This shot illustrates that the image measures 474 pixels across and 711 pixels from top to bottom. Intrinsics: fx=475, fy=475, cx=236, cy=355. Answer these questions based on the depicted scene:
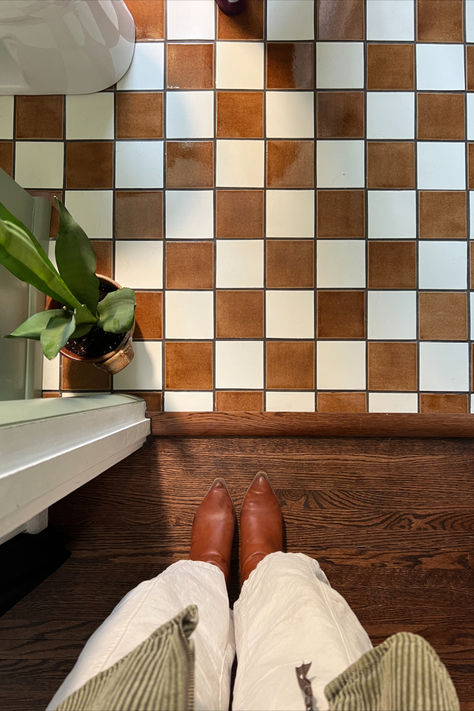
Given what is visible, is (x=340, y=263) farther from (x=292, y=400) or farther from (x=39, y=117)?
(x=39, y=117)

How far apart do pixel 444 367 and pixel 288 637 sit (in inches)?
27.9

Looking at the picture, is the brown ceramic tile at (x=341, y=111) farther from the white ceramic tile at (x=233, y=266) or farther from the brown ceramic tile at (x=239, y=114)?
the white ceramic tile at (x=233, y=266)

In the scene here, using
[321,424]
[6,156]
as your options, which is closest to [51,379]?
[6,156]

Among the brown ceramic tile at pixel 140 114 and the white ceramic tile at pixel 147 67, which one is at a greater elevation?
the white ceramic tile at pixel 147 67

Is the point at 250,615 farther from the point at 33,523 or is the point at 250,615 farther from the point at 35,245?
the point at 35,245

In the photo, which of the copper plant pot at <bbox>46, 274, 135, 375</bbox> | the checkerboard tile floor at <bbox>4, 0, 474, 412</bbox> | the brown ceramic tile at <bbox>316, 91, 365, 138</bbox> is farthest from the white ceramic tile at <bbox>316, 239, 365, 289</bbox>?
the copper plant pot at <bbox>46, 274, 135, 375</bbox>

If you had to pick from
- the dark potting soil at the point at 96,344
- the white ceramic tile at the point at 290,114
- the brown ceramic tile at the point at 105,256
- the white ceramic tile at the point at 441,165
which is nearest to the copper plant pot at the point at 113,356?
the dark potting soil at the point at 96,344

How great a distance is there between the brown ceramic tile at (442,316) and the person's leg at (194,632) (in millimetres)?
702

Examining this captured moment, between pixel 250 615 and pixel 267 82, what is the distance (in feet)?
3.74

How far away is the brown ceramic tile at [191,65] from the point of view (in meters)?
1.12

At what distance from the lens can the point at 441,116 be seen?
3.69 feet

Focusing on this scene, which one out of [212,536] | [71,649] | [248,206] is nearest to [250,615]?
[212,536]

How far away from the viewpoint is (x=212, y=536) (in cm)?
106

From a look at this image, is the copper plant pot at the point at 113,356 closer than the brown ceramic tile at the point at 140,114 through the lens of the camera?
Yes
